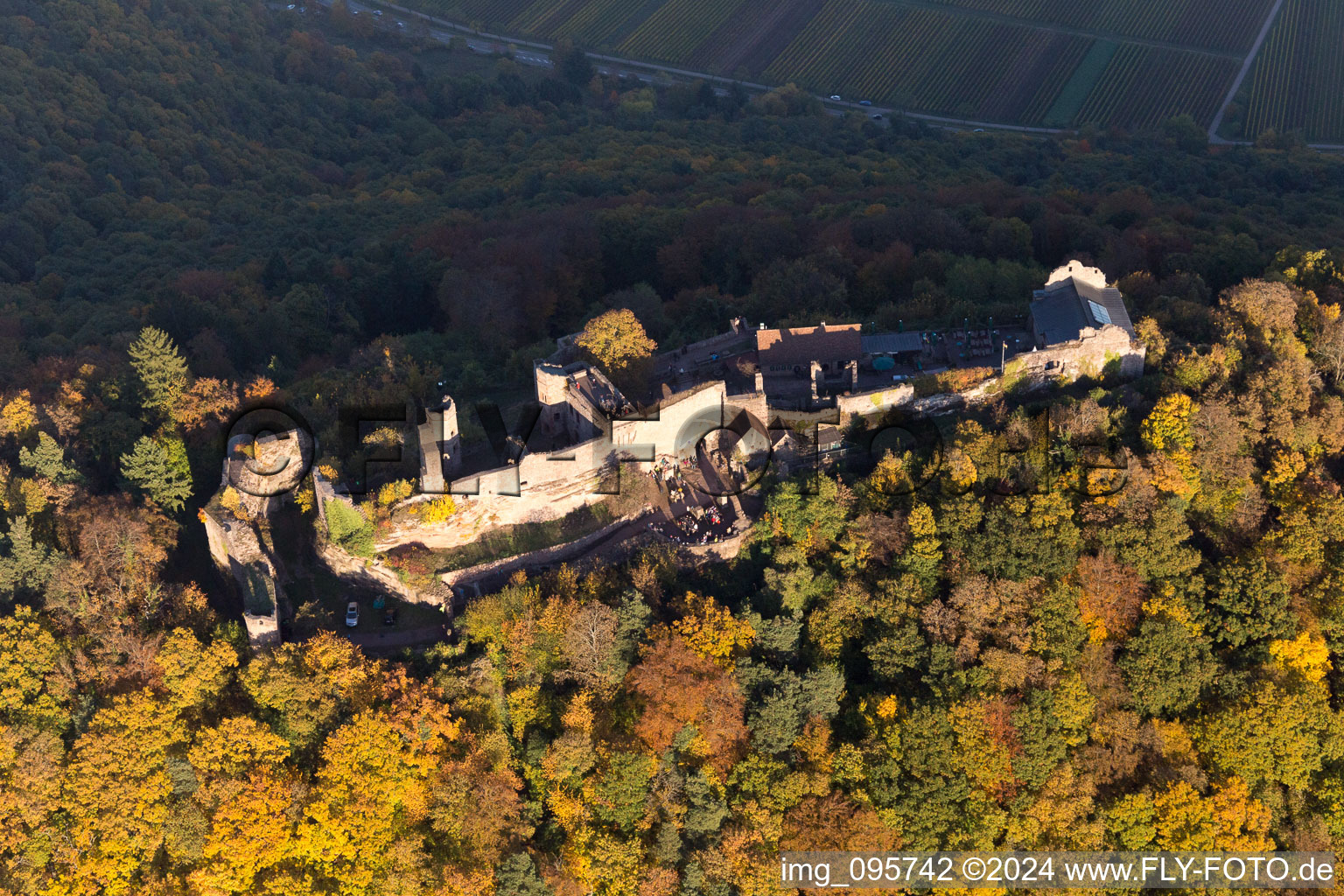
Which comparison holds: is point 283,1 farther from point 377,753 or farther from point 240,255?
→ point 377,753

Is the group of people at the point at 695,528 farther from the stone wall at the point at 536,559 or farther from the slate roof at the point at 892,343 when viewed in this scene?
the slate roof at the point at 892,343

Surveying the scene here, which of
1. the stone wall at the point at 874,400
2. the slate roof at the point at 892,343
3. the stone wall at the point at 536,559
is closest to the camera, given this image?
the stone wall at the point at 536,559

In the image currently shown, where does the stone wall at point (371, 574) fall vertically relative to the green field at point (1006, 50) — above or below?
below

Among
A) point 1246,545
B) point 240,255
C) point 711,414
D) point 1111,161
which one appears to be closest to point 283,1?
point 240,255

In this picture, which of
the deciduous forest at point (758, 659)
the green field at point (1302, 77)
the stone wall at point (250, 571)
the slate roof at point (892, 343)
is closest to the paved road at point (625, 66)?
the green field at point (1302, 77)

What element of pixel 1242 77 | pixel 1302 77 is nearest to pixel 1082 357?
pixel 1242 77

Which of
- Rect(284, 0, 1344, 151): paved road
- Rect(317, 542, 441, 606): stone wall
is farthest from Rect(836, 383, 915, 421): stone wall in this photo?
Rect(284, 0, 1344, 151): paved road

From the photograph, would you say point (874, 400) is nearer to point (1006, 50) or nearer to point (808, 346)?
point (808, 346)
